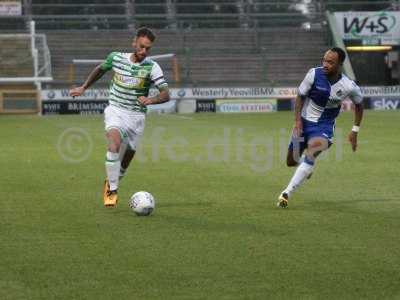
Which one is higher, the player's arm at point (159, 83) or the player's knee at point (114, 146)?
the player's arm at point (159, 83)

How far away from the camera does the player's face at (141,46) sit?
1297cm

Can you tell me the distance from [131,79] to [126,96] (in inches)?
9.1

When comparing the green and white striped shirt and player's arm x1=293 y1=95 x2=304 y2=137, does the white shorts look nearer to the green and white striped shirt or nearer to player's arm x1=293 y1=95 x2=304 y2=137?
the green and white striped shirt

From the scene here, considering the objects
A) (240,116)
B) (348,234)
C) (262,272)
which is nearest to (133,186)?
(348,234)

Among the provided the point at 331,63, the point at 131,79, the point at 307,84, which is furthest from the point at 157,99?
the point at 331,63

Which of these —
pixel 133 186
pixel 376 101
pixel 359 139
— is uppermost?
pixel 133 186

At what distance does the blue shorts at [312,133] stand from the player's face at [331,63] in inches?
30.4

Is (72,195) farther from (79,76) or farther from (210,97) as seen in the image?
(79,76)

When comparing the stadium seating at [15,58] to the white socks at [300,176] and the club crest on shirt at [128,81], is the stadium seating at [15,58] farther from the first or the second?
the white socks at [300,176]

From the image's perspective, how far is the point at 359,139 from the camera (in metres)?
26.0

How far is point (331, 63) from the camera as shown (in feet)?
43.0

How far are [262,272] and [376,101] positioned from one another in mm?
35891

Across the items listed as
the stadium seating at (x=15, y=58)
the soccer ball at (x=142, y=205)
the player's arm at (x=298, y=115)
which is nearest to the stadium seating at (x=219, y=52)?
the stadium seating at (x=15, y=58)

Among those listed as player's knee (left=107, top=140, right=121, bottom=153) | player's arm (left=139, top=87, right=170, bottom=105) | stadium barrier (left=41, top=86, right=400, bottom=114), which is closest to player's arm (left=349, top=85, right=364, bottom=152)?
player's arm (left=139, top=87, right=170, bottom=105)
